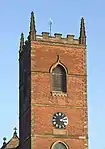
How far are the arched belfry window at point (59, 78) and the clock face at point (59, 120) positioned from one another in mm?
2395

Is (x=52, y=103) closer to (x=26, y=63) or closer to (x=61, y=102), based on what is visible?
(x=61, y=102)

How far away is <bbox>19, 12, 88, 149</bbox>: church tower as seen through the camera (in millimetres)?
60000

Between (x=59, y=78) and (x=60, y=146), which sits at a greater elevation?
(x=59, y=78)

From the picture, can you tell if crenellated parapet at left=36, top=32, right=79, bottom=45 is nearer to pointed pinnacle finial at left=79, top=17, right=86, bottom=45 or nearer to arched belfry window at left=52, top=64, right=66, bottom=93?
pointed pinnacle finial at left=79, top=17, right=86, bottom=45

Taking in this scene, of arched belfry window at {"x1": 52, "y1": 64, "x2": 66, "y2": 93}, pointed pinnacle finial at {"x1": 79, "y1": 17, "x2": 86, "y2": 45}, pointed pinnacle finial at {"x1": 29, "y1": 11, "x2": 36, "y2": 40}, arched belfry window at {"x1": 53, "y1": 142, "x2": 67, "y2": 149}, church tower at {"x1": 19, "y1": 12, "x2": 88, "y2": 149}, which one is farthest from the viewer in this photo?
pointed pinnacle finial at {"x1": 79, "y1": 17, "x2": 86, "y2": 45}

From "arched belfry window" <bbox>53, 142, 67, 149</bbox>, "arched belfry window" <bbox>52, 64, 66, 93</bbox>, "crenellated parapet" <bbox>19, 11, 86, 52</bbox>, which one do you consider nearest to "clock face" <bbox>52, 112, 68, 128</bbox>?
"arched belfry window" <bbox>53, 142, 67, 149</bbox>

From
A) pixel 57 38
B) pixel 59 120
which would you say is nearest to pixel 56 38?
pixel 57 38

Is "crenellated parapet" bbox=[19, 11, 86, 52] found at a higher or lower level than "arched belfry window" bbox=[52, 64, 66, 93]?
higher

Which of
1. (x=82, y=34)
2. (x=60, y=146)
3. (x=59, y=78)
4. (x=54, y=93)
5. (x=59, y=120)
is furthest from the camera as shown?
(x=82, y=34)

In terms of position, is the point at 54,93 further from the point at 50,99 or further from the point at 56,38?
the point at 56,38

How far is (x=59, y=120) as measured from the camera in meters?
60.4

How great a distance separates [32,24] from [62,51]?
153 inches

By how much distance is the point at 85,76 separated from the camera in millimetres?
62594

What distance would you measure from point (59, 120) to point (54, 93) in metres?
2.58
